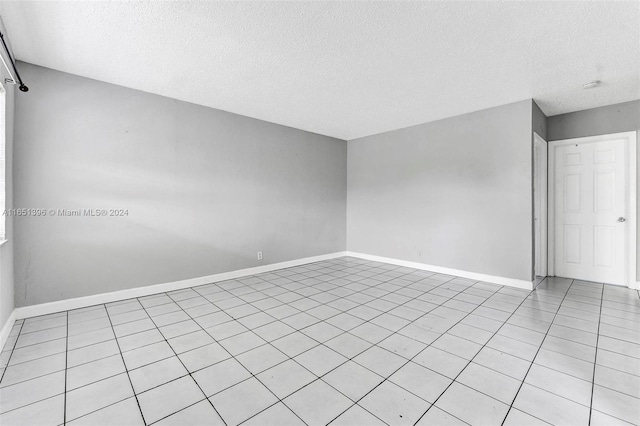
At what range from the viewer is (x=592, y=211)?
420cm

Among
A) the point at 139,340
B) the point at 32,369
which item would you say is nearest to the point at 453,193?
the point at 139,340

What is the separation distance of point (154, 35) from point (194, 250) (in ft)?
8.76

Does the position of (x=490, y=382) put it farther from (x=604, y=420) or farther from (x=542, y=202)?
(x=542, y=202)

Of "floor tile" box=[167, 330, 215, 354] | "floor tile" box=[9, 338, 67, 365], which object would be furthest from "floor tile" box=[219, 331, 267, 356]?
"floor tile" box=[9, 338, 67, 365]

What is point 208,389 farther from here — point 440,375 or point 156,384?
point 440,375

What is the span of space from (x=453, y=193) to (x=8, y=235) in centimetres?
559

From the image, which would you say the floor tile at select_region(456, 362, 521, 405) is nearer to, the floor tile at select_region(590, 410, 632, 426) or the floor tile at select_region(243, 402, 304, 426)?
the floor tile at select_region(590, 410, 632, 426)

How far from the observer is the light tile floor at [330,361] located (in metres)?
1.59

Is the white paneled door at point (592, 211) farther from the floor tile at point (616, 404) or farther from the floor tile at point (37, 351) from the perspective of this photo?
the floor tile at point (37, 351)

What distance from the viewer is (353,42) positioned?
252 cm

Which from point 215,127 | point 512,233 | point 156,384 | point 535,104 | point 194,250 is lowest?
point 156,384

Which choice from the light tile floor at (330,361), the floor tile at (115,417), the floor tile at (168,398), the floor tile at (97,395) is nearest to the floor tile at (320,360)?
the light tile floor at (330,361)

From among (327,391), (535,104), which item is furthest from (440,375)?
(535,104)

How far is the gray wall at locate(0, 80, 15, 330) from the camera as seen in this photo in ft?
7.91
